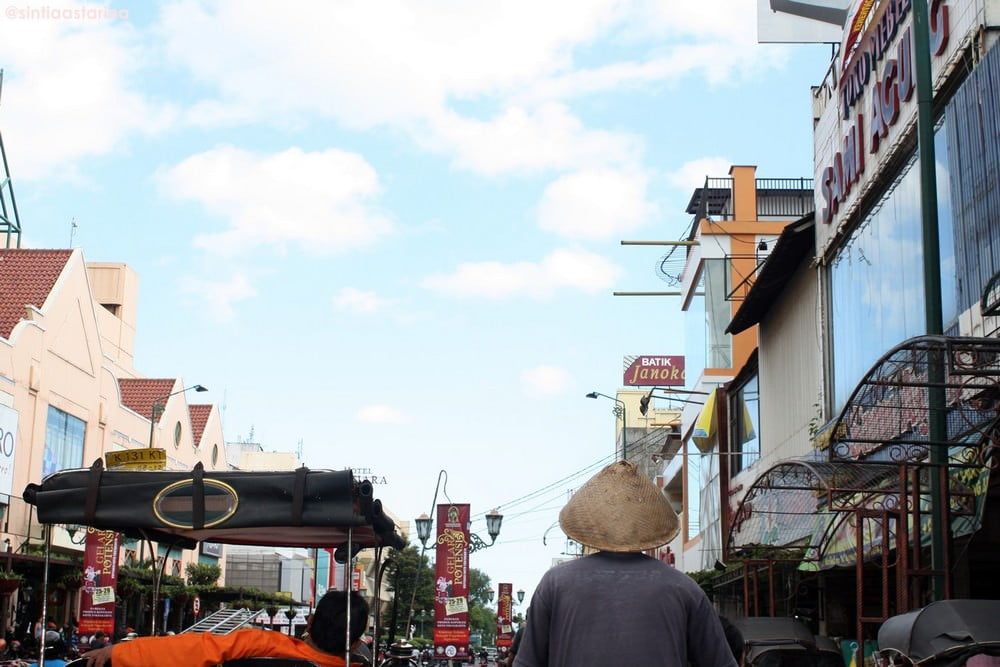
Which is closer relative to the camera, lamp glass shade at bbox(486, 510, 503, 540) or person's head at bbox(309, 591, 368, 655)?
person's head at bbox(309, 591, 368, 655)

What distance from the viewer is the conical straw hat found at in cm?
413

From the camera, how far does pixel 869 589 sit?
71.0ft

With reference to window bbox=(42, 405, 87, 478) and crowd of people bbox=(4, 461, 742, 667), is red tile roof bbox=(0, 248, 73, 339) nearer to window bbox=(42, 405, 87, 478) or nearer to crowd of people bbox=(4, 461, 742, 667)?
window bbox=(42, 405, 87, 478)

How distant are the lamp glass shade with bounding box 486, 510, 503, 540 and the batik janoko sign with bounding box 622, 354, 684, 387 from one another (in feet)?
127

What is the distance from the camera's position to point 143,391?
51.7 m

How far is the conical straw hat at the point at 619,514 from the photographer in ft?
13.6

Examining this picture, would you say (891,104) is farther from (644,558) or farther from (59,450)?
(59,450)

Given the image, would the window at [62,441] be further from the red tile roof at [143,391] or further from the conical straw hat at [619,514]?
the conical straw hat at [619,514]

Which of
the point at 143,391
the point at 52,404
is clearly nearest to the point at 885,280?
the point at 52,404

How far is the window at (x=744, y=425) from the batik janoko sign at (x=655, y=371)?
1510 inches

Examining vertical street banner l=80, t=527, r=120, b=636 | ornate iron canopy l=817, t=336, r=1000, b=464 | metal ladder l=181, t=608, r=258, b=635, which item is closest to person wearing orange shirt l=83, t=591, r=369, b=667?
metal ladder l=181, t=608, r=258, b=635

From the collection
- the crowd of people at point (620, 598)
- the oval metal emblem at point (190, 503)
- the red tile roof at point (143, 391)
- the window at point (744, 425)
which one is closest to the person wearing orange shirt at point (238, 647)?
the oval metal emblem at point (190, 503)

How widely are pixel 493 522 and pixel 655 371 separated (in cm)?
4159

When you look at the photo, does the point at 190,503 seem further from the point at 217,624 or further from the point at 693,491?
the point at 693,491
